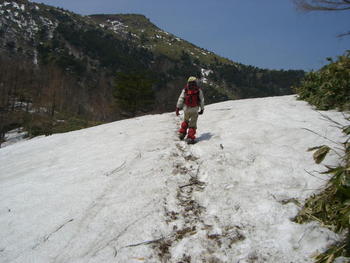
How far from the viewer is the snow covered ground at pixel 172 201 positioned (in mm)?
3311

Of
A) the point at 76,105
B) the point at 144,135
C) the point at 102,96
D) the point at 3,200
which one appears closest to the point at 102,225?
the point at 3,200

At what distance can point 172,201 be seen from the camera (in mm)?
4363

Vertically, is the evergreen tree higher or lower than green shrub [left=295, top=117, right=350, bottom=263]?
higher

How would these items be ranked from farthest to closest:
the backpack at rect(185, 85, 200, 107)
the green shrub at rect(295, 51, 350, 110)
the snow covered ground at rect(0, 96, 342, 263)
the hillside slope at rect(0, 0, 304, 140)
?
the hillside slope at rect(0, 0, 304, 140), the green shrub at rect(295, 51, 350, 110), the backpack at rect(185, 85, 200, 107), the snow covered ground at rect(0, 96, 342, 263)

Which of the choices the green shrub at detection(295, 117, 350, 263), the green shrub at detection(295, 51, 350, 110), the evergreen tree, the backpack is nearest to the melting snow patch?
the evergreen tree

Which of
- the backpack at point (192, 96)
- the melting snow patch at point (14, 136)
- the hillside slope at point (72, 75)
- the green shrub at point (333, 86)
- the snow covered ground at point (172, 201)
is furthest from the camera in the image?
the hillside slope at point (72, 75)

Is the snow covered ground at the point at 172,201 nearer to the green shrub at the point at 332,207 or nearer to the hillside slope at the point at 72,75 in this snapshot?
the green shrub at the point at 332,207

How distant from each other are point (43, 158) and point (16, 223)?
3.94m

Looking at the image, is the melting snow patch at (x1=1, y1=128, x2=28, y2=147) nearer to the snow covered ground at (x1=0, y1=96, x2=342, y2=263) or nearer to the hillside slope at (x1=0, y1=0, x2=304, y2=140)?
the hillside slope at (x1=0, y1=0, x2=304, y2=140)

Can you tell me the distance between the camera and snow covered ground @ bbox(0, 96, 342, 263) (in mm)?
3311

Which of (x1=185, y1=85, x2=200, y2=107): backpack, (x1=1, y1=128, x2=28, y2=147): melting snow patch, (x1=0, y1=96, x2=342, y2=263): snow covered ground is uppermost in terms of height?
(x1=185, y1=85, x2=200, y2=107): backpack

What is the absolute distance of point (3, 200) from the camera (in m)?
5.16

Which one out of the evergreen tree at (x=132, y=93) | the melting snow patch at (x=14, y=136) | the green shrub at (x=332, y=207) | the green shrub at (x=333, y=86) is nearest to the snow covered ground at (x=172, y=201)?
the green shrub at (x=332, y=207)

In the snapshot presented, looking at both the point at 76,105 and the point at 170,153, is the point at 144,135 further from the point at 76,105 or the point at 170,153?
the point at 76,105
